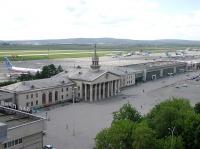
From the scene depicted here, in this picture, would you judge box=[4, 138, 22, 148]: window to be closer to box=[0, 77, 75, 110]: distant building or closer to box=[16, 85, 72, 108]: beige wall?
box=[0, 77, 75, 110]: distant building

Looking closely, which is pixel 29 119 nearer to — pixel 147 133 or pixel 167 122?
pixel 147 133

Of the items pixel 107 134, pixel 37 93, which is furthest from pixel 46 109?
pixel 107 134

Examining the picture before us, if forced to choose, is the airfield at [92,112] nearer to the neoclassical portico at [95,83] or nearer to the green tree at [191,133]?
the neoclassical portico at [95,83]

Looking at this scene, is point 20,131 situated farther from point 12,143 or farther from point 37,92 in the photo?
point 37,92

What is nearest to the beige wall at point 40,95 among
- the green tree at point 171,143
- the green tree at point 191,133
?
the green tree at point 191,133

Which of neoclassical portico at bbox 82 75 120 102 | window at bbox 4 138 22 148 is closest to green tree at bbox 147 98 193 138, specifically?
window at bbox 4 138 22 148

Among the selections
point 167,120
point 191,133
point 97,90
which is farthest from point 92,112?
point 191,133
